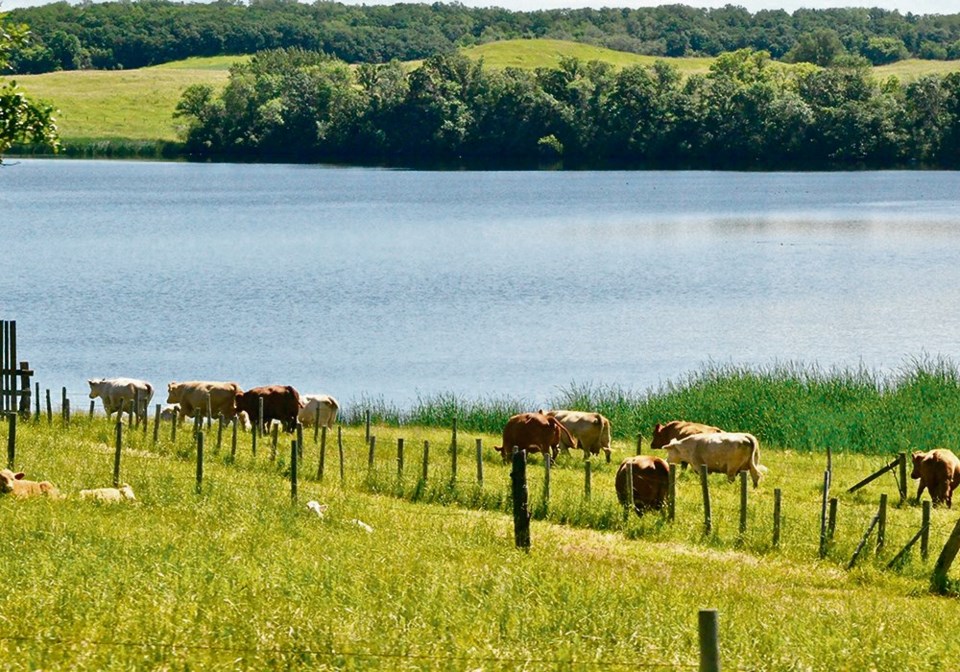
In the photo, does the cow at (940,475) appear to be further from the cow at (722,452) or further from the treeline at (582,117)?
the treeline at (582,117)

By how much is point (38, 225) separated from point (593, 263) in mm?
44175

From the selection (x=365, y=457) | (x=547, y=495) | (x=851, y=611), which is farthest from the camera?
(x=365, y=457)

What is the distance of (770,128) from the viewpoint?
15925 cm

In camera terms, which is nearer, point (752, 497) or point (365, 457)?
point (752, 497)

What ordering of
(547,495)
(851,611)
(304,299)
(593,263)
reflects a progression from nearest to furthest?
1. (851,611)
2. (547,495)
3. (304,299)
4. (593,263)

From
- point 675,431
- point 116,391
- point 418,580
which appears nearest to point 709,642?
point 418,580

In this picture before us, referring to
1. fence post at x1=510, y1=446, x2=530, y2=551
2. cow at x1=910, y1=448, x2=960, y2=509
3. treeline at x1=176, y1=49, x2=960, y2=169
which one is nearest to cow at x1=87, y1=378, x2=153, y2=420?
cow at x1=910, y1=448, x2=960, y2=509

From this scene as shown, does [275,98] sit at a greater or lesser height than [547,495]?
greater

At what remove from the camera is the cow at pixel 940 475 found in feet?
82.0

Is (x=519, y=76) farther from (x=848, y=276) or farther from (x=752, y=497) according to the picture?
(x=752, y=497)

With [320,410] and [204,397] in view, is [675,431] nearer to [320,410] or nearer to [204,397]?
[320,410]

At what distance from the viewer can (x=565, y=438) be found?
3016 centimetres

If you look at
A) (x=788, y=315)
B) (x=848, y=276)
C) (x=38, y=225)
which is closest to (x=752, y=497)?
(x=788, y=315)

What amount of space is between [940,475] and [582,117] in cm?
14765
